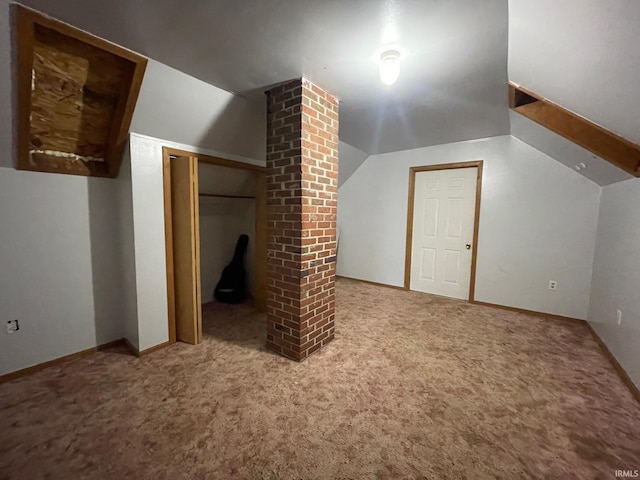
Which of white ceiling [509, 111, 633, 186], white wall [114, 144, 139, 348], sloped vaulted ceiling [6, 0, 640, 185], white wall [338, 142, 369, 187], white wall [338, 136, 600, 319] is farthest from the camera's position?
white wall [338, 142, 369, 187]

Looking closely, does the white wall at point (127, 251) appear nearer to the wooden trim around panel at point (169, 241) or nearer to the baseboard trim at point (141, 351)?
the baseboard trim at point (141, 351)

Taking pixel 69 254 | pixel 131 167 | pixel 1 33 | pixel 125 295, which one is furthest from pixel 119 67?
pixel 125 295

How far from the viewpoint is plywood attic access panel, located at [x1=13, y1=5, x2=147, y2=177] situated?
1404 millimetres

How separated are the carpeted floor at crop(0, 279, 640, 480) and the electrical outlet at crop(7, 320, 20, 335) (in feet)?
1.21

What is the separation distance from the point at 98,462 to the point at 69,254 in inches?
64.5

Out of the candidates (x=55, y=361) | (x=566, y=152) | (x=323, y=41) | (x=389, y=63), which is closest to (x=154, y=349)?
(x=55, y=361)

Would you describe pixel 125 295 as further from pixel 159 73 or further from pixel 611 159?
pixel 611 159

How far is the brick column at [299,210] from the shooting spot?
2.01 meters

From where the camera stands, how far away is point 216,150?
2.56 metres

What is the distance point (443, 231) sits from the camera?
3.69 meters

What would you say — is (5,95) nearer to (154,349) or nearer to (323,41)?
(323,41)

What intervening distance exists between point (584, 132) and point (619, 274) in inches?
50.6

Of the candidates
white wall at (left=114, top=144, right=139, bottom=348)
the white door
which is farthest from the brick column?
the white door
